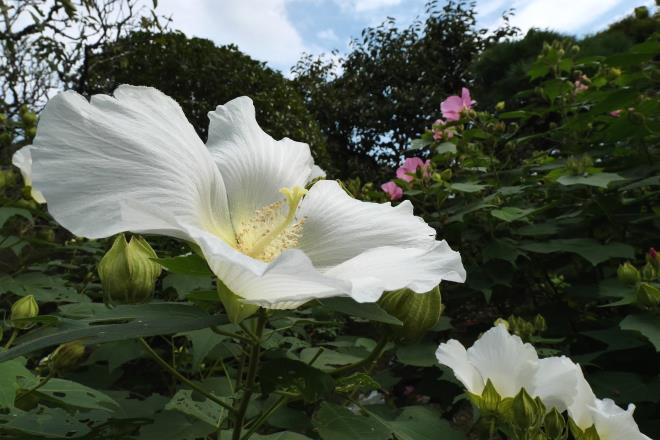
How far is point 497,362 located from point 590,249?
3.31ft

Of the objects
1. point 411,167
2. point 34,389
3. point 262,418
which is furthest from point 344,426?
point 411,167

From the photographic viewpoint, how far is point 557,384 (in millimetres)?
842

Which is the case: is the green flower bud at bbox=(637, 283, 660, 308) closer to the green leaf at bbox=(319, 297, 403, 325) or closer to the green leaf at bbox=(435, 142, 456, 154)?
the green leaf at bbox=(319, 297, 403, 325)

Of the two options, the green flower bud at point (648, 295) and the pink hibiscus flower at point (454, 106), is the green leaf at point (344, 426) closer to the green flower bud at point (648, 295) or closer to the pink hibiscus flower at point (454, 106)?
the green flower bud at point (648, 295)

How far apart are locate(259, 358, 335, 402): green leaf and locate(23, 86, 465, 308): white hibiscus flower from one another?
0.34 feet

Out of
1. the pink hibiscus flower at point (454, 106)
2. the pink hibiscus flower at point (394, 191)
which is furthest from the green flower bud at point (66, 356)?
the pink hibiscus flower at point (454, 106)

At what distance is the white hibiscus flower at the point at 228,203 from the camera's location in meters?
0.50

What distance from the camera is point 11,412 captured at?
0.79 meters

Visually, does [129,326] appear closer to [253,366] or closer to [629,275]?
[253,366]

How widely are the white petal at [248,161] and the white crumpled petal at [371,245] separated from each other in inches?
1.9

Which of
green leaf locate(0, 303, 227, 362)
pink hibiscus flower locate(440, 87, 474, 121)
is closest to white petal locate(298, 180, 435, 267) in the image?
green leaf locate(0, 303, 227, 362)

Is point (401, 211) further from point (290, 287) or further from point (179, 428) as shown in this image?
point (179, 428)

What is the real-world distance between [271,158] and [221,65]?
16.7ft

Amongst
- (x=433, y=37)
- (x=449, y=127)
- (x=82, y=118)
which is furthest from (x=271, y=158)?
(x=433, y=37)
